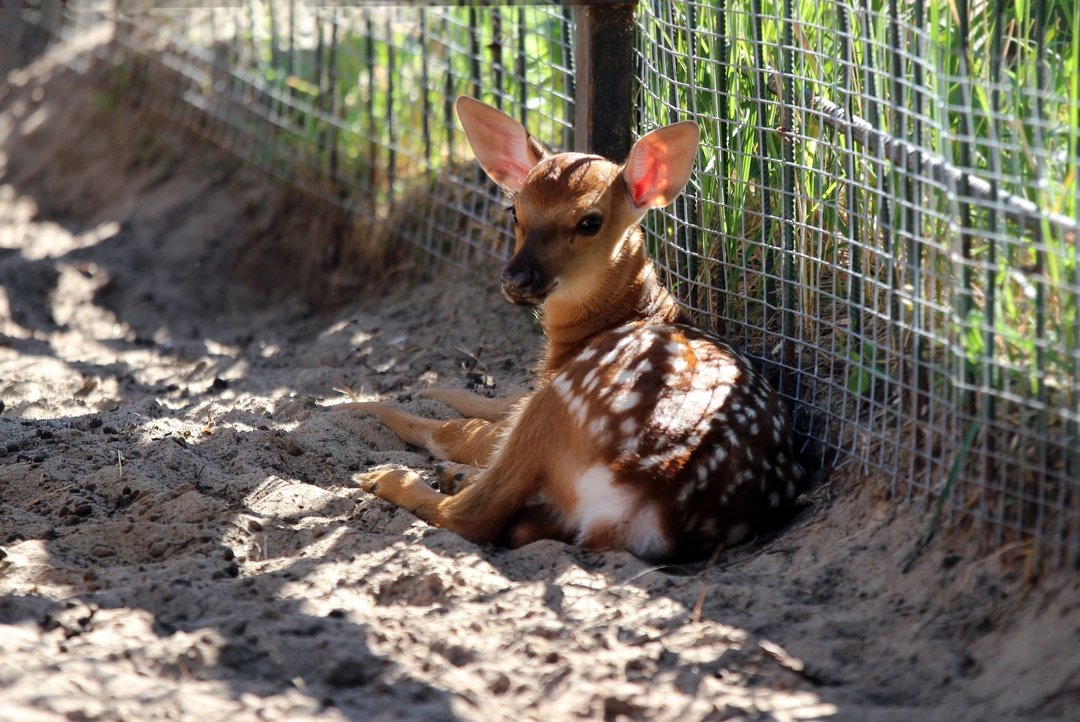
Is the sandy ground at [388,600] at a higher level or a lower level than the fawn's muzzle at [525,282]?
lower

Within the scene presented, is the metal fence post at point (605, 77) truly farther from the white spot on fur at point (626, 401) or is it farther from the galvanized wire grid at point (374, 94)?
the white spot on fur at point (626, 401)

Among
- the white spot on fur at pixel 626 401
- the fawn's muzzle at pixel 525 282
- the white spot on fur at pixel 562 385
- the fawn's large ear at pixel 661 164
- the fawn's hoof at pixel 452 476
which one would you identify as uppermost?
the fawn's large ear at pixel 661 164

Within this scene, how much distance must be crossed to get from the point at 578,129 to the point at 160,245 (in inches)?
135

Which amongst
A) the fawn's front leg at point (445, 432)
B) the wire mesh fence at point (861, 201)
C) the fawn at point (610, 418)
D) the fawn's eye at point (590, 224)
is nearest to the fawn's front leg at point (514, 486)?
the fawn at point (610, 418)

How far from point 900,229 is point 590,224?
1273 millimetres

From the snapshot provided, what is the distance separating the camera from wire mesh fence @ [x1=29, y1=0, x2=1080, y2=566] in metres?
2.97

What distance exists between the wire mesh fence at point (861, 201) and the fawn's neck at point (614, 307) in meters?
0.23

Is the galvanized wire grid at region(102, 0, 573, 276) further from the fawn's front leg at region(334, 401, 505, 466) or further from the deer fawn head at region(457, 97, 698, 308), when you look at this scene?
the fawn's front leg at region(334, 401, 505, 466)

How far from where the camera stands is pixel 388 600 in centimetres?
322

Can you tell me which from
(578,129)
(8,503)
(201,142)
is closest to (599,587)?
(8,503)

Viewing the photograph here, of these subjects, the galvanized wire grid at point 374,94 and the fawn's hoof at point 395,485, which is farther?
the galvanized wire grid at point 374,94

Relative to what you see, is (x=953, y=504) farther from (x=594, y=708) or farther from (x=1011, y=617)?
(x=594, y=708)

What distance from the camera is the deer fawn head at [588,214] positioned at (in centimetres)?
421

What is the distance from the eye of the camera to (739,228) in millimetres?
4414
